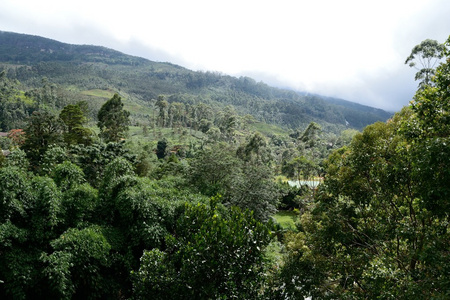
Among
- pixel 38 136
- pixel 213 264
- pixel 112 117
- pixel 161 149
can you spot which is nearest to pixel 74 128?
pixel 112 117

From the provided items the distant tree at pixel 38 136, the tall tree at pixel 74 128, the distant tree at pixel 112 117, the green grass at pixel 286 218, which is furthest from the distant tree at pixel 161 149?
the distant tree at pixel 38 136

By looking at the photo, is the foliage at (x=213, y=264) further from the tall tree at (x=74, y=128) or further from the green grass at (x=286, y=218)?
the green grass at (x=286, y=218)

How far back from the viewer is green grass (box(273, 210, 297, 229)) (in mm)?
31594

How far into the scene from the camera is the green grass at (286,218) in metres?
31.6

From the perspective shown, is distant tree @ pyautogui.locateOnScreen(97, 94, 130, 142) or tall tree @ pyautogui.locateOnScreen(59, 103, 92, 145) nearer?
tall tree @ pyautogui.locateOnScreen(59, 103, 92, 145)

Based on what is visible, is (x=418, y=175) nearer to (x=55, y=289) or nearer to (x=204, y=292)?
(x=204, y=292)

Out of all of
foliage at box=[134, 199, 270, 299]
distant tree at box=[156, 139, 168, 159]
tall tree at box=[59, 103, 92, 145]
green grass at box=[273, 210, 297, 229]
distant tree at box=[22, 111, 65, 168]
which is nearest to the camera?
foliage at box=[134, 199, 270, 299]

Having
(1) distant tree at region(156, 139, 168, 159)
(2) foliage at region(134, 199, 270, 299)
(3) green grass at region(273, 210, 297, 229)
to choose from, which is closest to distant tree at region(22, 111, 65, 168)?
(2) foliage at region(134, 199, 270, 299)

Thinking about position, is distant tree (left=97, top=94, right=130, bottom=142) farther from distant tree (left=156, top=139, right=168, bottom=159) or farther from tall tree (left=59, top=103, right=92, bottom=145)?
distant tree (left=156, top=139, right=168, bottom=159)

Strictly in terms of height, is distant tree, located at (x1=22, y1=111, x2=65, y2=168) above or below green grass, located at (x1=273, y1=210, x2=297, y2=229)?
above

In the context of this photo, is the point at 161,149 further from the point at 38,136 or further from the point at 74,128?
the point at 38,136

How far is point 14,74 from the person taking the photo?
166125mm

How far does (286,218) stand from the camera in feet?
116

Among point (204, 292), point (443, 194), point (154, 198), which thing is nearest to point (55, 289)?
point (154, 198)
